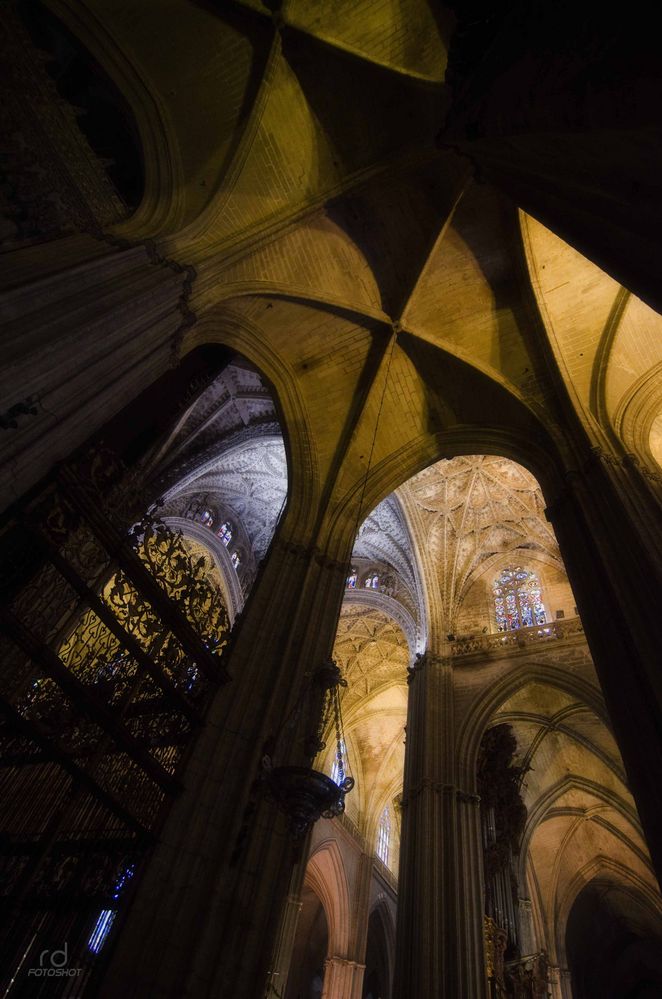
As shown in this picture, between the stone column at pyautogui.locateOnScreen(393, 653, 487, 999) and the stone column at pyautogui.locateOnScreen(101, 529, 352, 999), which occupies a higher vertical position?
the stone column at pyautogui.locateOnScreen(393, 653, 487, 999)

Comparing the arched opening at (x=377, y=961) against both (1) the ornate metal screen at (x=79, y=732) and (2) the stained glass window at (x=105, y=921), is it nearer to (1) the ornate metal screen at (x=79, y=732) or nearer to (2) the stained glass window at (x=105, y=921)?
(1) the ornate metal screen at (x=79, y=732)

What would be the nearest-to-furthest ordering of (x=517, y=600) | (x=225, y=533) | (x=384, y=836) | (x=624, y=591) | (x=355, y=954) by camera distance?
(x=624, y=591) < (x=517, y=600) < (x=355, y=954) < (x=225, y=533) < (x=384, y=836)

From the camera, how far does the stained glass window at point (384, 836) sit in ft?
67.5

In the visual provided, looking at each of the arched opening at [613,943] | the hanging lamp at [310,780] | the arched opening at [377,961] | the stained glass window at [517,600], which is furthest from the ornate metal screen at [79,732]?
the arched opening at [613,943]

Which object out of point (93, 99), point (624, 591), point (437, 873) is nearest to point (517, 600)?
Answer: point (437, 873)

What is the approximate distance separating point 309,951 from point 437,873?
44.5ft

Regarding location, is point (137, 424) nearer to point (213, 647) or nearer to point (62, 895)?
point (213, 647)

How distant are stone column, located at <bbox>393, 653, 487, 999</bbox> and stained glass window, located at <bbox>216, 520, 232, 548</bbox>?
7.38 meters

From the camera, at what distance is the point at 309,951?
1912 centimetres

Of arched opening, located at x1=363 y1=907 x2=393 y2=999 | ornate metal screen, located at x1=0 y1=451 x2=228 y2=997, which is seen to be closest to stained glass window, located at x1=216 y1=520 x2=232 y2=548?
ornate metal screen, located at x1=0 y1=451 x2=228 y2=997

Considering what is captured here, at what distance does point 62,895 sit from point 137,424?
593cm

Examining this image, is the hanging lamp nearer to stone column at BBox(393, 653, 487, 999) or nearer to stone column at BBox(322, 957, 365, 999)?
stone column at BBox(393, 653, 487, 999)

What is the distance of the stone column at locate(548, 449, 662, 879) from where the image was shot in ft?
16.6

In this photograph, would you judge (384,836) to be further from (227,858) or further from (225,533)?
(227,858)
